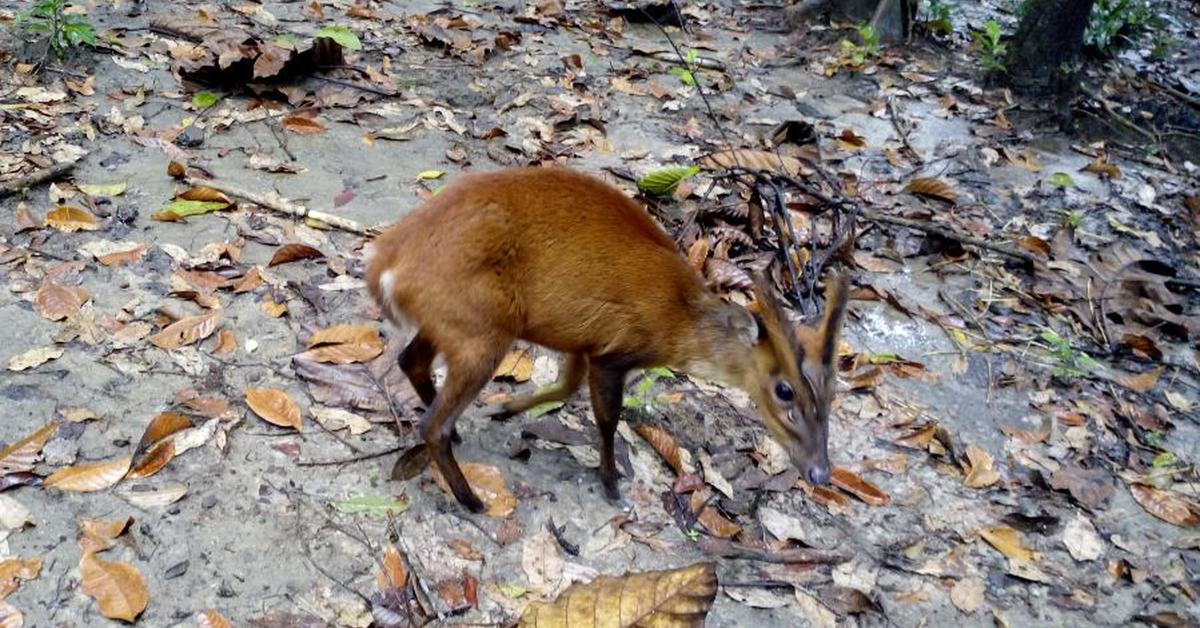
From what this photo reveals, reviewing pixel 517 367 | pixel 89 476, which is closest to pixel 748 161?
pixel 517 367

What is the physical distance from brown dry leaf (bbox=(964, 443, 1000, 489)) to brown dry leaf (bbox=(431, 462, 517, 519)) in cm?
218

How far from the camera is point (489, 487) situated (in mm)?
3938

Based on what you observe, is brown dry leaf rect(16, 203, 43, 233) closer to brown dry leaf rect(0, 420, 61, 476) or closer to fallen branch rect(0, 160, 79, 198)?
fallen branch rect(0, 160, 79, 198)

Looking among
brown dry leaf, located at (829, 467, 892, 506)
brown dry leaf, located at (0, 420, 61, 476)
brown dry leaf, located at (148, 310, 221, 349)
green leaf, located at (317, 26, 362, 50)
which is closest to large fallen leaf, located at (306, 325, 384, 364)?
brown dry leaf, located at (148, 310, 221, 349)


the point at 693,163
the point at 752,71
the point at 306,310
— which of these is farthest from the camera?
the point at 752,71

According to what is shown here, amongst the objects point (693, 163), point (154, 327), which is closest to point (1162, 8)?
point (693, 163)

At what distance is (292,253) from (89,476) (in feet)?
5.84

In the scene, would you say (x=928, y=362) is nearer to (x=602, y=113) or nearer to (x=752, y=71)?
(x=602, y=113)

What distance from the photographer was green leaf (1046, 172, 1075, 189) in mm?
7172

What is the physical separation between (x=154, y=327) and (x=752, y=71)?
601 centimetres

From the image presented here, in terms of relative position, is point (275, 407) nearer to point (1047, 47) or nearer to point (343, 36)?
point (343, 36)

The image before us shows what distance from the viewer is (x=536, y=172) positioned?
4.01m

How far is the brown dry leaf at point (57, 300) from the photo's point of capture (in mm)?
4246

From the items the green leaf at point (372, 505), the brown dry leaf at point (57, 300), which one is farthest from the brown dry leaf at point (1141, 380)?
the brown dry leaf at point (57, 300)
